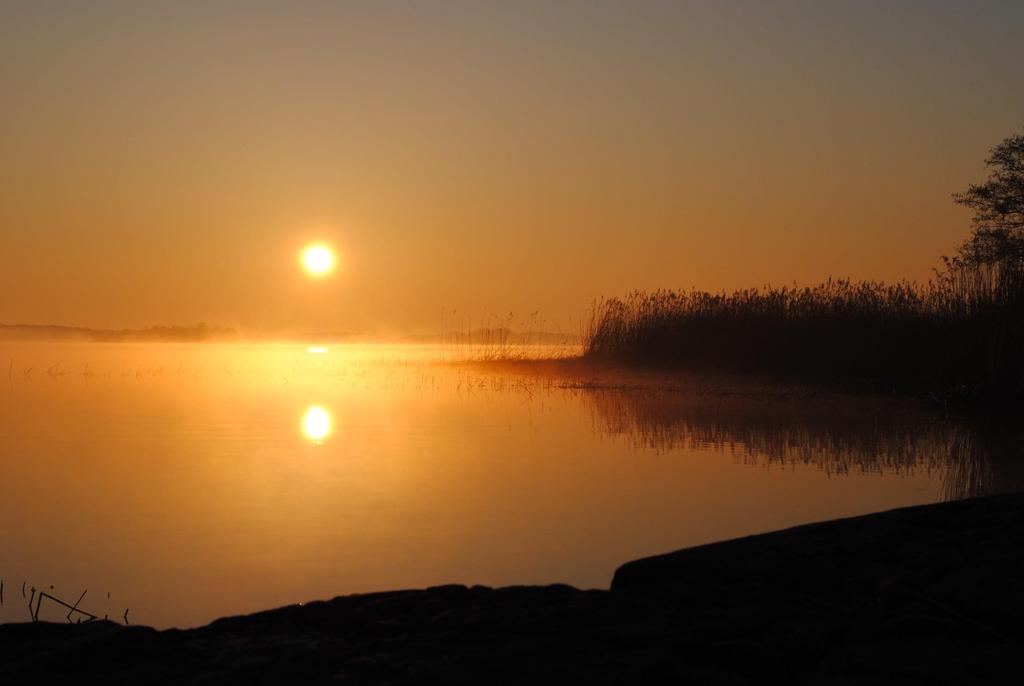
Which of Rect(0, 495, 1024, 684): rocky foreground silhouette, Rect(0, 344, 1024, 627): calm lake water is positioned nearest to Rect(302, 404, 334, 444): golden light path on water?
Rect(0, 344, 1024, 627): calm lake water

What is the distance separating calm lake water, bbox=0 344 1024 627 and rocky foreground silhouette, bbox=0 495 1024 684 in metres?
1.83

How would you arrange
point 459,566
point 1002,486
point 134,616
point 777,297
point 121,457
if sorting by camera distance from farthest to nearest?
point 777,297 < point 121,457 < point 1002,486 < point 459,566 < point 134,616

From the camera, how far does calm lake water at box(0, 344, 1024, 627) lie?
419 cm

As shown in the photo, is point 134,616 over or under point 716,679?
under

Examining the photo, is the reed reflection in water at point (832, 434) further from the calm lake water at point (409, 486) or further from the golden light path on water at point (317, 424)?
the golden light path on water at point (317, 424)

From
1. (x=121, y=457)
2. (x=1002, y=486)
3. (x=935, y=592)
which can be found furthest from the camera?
(x=121, y=457)

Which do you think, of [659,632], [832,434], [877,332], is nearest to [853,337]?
[877,332]

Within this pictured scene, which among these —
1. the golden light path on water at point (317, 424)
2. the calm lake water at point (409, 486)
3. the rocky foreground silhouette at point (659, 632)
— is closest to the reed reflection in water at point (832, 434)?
the calm lake water at point (409, 486)

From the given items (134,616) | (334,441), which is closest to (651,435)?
(334,441)

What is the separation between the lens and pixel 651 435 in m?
8.95

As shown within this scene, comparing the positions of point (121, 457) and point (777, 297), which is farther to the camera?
point (777, 297)

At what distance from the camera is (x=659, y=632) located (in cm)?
177

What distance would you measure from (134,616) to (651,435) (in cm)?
602

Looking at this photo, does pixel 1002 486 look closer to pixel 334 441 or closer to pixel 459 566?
pixel 459 566
